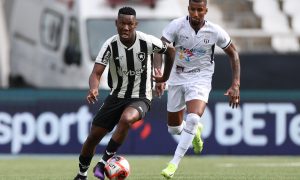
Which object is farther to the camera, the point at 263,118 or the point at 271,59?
the point at 271,59

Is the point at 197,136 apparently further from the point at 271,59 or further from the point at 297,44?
the point at 297,44

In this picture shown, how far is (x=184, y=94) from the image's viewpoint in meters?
14.8

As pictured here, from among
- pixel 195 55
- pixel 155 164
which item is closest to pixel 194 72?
pixel 195 55

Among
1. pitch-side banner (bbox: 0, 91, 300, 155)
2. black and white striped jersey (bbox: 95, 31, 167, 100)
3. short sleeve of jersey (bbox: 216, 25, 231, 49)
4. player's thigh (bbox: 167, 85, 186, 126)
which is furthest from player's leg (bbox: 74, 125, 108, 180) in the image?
pitch-side banner (bbox: 0, 91, 300, 155)

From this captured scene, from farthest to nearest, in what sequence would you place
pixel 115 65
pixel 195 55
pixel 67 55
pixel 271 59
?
pixel 271 59
pixel 67 55
pixel 195 55
pixel 115 65

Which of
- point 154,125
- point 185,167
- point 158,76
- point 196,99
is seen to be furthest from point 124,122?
point 154,125

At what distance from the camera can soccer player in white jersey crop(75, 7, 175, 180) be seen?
12.8 metres

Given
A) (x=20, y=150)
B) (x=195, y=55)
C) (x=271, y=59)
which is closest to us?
(x=195, y=55)

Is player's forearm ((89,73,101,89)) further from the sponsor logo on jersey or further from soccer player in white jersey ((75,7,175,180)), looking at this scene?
the sponsor logo on jersey

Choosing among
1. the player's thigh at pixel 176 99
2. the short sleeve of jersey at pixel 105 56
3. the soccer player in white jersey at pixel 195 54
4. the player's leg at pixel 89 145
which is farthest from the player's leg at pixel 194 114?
the short sleeve of jersey at pixel 105 56

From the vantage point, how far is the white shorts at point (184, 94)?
14.3 m

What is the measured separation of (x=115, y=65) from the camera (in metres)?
13.0

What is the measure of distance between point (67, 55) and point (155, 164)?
21.5 feet

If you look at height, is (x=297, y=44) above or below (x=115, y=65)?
below
